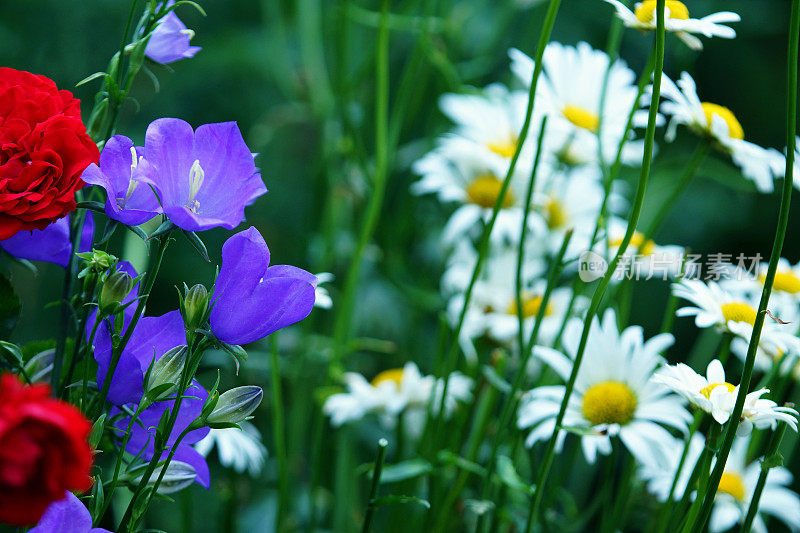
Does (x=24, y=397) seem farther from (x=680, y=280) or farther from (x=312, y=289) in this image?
(x=680, y=280)

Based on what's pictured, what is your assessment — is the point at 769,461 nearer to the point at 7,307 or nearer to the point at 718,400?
the point at 718,400

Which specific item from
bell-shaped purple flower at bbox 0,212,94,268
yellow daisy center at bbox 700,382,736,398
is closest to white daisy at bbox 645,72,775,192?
yellow daisy center at bbox 700,382,736,398

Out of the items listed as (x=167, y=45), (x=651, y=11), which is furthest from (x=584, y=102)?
(x=167, y=45)

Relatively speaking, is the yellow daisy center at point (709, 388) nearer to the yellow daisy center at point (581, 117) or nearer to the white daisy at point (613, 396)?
the white daisy at point (613, 396)

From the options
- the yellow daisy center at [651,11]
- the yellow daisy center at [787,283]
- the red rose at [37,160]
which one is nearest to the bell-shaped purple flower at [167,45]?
the red rose at [37,160]

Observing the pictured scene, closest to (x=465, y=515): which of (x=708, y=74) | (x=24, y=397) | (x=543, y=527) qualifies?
(x=543, y=527)

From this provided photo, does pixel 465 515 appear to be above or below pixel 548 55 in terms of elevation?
below

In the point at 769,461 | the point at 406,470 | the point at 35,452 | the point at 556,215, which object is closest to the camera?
the point at 35,452
